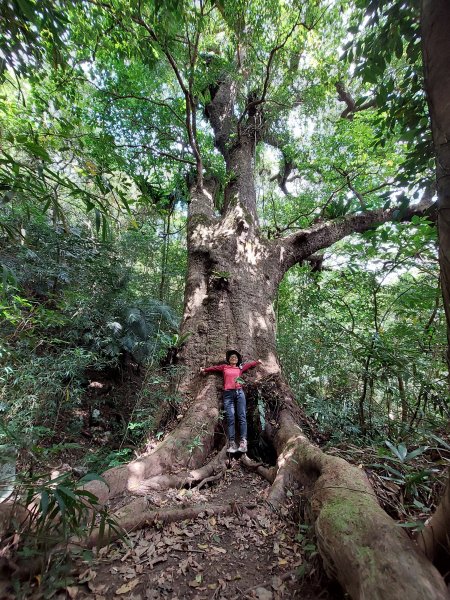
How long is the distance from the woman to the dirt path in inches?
41.3

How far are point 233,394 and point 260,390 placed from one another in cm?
39

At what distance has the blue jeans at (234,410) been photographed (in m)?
3.80

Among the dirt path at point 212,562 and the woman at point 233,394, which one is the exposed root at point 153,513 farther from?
the woman at point 233,394

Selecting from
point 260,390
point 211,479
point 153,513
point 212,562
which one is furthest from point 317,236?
point 212,562

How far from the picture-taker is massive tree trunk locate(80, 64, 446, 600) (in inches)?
58.3

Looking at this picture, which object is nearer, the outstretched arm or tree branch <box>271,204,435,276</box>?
the outstretched arm

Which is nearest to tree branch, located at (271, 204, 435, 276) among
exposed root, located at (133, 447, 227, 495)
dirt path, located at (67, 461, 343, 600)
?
exposed root, located at (133, 447, 227, 495)

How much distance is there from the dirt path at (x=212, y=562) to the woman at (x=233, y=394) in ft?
3.44

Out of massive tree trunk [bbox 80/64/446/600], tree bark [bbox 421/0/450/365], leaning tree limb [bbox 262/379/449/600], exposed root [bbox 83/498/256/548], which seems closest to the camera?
tree bark [bbox 421/0/450/365]

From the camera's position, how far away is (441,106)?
1225mm

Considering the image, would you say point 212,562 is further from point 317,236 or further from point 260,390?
point 317,236

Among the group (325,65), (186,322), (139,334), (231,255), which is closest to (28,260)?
(139,334)

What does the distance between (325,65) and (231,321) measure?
19.7 ft

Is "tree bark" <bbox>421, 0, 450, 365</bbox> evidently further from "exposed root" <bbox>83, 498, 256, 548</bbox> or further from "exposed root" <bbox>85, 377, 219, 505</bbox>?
"exposed root" <bbox>85, 377, 219, 505</bbox>
